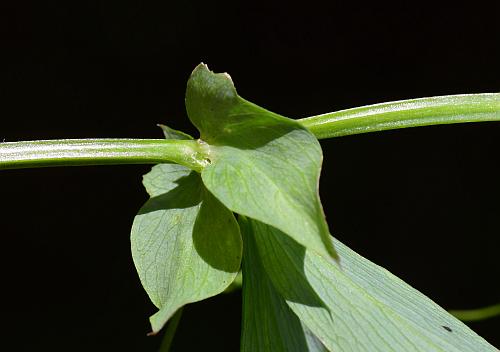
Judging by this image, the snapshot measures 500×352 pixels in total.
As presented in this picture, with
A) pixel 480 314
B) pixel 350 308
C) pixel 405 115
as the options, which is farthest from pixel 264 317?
pixel 480 314

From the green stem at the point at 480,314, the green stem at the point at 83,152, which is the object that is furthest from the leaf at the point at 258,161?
the green stem at the point at 480,314

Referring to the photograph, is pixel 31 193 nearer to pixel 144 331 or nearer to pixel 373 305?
pixel 144 331

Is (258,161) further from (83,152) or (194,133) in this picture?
(194,133)

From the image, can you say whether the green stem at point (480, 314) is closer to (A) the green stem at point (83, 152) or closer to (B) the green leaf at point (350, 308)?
(B) the green leaf at point (350, 308)

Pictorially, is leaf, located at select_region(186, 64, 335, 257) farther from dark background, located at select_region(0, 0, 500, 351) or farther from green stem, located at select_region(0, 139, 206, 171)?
Answer: dark background, located at select_region(0, 0, 500, 351)

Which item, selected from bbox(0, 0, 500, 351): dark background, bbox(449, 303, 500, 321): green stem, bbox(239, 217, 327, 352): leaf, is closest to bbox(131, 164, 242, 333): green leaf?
bbox(239, 217, 327, 352): leaf

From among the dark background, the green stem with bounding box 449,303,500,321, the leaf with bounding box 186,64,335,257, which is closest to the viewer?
the leaf with bounding box 186,64,335,257

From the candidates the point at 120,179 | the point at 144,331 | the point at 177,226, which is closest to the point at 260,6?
the point at 120,179
